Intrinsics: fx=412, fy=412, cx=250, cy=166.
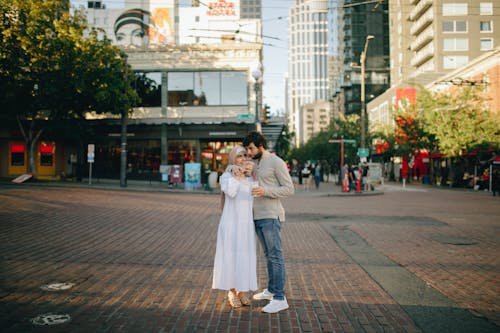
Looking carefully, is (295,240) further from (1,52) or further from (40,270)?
(1,52)

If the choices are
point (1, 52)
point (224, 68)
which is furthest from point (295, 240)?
point (224, 68)

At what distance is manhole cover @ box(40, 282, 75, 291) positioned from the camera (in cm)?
518

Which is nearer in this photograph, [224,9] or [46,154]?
[224,9]

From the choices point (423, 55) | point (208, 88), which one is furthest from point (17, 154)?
point (423, 55)

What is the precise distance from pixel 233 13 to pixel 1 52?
16.4 metres

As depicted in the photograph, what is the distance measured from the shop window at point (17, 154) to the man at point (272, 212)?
36.1 meters

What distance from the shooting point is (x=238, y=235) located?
450cm

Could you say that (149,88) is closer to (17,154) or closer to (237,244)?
(17,154)

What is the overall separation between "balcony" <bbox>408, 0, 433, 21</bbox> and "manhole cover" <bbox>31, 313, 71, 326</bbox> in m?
63.7

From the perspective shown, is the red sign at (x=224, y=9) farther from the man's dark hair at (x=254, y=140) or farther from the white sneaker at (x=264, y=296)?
the white sneaker at (x=264, y=296)

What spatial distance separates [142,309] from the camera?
14.8 feet

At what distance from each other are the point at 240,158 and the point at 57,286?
2972 millimetres

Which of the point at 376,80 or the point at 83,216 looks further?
the point at 376,80

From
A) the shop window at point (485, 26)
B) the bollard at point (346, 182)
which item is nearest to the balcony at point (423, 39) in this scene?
the shop window at point (485, 26)
